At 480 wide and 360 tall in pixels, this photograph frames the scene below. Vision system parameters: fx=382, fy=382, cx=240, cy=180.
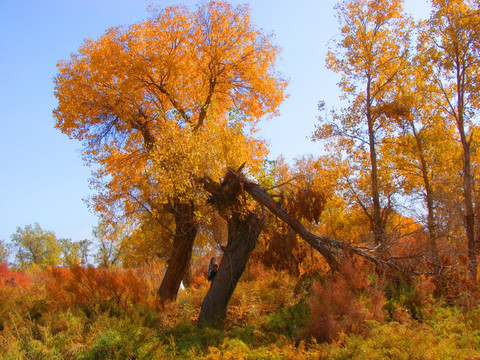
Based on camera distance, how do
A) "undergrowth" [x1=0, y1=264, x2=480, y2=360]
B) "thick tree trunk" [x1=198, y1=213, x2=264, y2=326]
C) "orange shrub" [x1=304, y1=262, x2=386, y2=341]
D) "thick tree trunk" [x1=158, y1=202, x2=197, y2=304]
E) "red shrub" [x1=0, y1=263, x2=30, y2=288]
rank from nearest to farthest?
"undergrowth" [x1=0, y1=264, x2=480, y2=360] → "orange shrub" [x1=304, y1=262, x2=386, y2=341] → "thick tree trunk" [x1=198, y1=213, x2=264, y2=326] → "thick tree trunk" [x1=158, y1=202, x2=197, y2=304] → "red shrub" [x1=0, y1=263, x2=30, y2=288]

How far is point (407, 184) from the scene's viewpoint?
1883cm

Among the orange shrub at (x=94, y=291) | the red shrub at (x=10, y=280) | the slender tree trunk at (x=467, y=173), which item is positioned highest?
the slender tree trunk at (x=467, y=173)

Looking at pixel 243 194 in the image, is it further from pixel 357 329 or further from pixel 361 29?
pixel 361 29

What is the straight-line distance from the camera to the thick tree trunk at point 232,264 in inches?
384

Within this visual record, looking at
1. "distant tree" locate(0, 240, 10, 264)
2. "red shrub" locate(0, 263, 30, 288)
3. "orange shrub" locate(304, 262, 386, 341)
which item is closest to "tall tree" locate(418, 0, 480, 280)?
"orange shrub" locate(304, 262, 386, 341)

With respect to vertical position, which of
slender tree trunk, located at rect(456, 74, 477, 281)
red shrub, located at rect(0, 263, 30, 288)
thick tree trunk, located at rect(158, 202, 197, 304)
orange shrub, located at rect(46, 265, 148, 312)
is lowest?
red shrub, located at rect(0, 263, 30, 288)

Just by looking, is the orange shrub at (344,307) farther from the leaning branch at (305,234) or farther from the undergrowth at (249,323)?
the leaning branch at (305,234)

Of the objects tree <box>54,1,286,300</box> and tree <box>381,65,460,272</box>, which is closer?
tree <box>54,1,286,300</box>

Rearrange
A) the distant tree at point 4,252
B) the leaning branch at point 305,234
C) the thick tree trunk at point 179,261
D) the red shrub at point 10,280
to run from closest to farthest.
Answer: the leaning branch at point 305,234, the thick tree trunk at point 179,261, the red shrub at point 10,280, the distant tree at point 4,252

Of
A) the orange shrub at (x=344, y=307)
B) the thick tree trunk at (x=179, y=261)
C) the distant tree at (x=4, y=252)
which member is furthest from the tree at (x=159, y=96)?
the distant tree at (x=4, y=252)

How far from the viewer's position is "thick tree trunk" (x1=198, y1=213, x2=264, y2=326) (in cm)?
974

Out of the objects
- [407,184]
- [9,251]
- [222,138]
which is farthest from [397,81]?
[9,251]

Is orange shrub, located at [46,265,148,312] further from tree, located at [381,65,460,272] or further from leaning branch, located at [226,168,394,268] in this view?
tree, located at [381,65,460,272]

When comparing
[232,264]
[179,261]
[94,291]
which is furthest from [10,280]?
[232,264]
